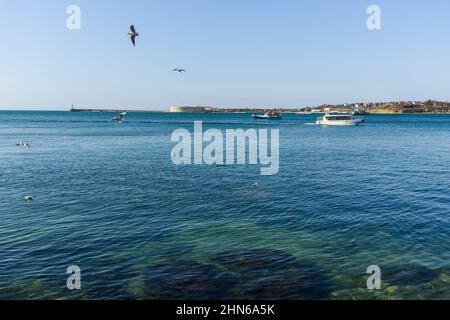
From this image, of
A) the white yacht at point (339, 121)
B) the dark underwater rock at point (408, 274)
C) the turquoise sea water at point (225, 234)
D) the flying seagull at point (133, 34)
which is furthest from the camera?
the white yacht at point (339, 121)

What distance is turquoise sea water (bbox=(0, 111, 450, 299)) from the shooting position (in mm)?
16891

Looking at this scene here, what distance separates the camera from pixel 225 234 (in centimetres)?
2373

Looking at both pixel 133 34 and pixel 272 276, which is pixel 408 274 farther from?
pixel 133 34

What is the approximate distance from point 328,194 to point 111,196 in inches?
786

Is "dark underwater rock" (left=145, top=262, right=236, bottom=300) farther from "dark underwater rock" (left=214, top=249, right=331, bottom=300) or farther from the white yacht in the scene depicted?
the white yacht

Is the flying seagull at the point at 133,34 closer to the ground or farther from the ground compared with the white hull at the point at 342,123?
farther from the ground

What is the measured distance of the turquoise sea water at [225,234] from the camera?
1689cm

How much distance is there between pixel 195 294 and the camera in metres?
15.9

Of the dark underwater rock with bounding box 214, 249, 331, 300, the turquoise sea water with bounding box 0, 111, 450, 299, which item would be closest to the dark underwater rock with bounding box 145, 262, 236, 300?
the turquoise sea water with bounding box 0, 111, 450, 299

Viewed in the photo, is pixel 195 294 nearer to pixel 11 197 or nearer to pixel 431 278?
pixel 431 278

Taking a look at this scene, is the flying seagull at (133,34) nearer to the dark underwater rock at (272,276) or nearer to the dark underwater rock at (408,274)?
the dark underwater rock at (272,276)

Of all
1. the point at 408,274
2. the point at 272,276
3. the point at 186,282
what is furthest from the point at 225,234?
the point at 408,274

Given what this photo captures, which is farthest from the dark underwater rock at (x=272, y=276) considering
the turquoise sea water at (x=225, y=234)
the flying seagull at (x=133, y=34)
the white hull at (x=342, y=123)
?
the white hull at (x=342, y=123)
